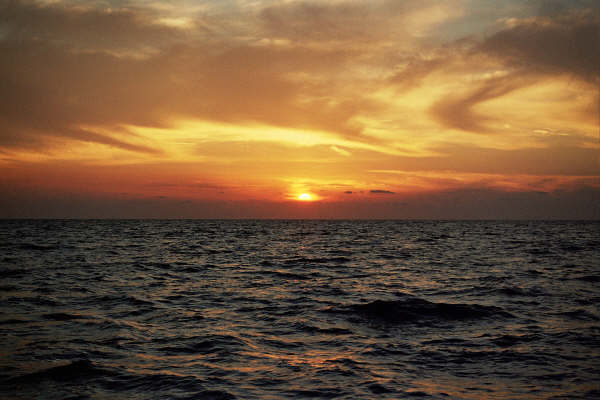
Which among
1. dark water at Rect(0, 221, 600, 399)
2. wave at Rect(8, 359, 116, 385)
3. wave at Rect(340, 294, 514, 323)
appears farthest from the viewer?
wave at Rect(340, 294, 514, 323)

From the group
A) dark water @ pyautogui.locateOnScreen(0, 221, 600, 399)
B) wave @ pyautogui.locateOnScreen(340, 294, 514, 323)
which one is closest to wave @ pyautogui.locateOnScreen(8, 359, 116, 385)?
dark water @ pyautogui.locateOnScreen(0, 221, 600, 399)

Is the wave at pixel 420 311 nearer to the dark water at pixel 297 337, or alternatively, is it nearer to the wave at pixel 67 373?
the dark water at pixel 297 337

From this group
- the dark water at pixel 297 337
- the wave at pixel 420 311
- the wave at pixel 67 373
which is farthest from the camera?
the wave at pixel 420 311

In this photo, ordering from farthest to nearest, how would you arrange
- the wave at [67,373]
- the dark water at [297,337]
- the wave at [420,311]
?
the wave at [420,311] < the wave at [67,373] < the dark water at [297,337]

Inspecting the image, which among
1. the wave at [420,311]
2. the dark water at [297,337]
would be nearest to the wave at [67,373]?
the dark water at [297,337]

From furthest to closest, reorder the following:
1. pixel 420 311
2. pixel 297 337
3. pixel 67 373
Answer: pixel 420 311 < pixel 297 337 < pixel 67 373

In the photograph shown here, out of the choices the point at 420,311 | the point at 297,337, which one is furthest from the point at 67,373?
the point at 420,311

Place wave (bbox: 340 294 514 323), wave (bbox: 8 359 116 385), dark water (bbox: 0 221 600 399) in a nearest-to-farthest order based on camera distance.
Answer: dark water (bbox: 0 221 600 399) < wave (bbox: 8 359 116 385) < wave (bbox: 340 294 514 323)

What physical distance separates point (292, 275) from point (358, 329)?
13.5 m

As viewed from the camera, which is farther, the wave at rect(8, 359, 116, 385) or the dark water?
the wave at rect(8, 359, 116, 385)

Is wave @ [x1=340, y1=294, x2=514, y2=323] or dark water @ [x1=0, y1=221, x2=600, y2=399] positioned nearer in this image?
dark water @ [x1=0, y1=221, x2=600, y2=399]

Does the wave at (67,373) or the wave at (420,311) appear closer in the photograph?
the wave at (67,373)

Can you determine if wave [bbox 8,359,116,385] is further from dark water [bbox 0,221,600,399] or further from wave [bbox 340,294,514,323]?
wave [bbox 340,294,514,323]

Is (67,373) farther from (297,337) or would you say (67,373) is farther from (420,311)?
(420,311)
